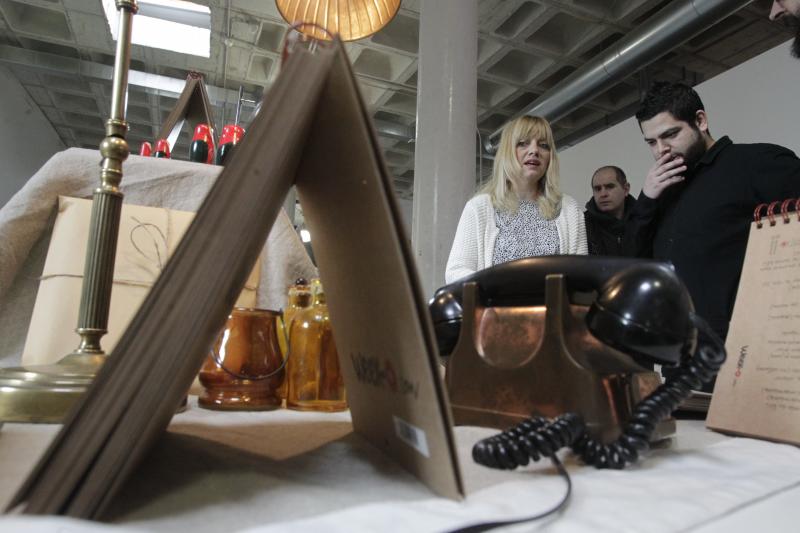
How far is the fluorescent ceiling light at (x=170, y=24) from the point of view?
11.6ft

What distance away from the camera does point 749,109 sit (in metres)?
3.26

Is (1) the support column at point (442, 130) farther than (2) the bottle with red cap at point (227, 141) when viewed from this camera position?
Yes

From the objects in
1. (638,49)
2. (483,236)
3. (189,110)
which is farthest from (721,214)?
(638,49)

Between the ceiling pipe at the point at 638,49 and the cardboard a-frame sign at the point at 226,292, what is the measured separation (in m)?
3.59

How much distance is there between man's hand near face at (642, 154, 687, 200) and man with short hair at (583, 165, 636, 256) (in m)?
0.44

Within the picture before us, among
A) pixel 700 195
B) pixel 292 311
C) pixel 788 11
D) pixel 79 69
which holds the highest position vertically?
pixel 79 69

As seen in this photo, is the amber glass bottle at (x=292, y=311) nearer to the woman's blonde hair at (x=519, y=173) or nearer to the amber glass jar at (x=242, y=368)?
the amber glass jar at (x=242, y=368)

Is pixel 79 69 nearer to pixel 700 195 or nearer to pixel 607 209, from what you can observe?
pixel 607 209

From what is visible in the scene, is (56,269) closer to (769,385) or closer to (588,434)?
(588,434)

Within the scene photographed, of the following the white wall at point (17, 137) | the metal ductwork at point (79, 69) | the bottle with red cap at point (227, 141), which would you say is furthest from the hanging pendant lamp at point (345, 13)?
the white wall at point (17, 137)

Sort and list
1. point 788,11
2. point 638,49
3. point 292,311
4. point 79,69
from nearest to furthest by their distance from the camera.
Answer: point 292,311 → point 788,11 → point 638,49 → point 79,69

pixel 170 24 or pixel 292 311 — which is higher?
pixel 170 24

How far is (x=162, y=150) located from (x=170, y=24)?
10.8ft

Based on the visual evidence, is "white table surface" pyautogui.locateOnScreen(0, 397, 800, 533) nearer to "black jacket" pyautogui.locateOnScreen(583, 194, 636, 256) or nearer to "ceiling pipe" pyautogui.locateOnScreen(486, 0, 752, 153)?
"black jacket" pyautogui.locateOnScreen(583, 194, 636, 256)
